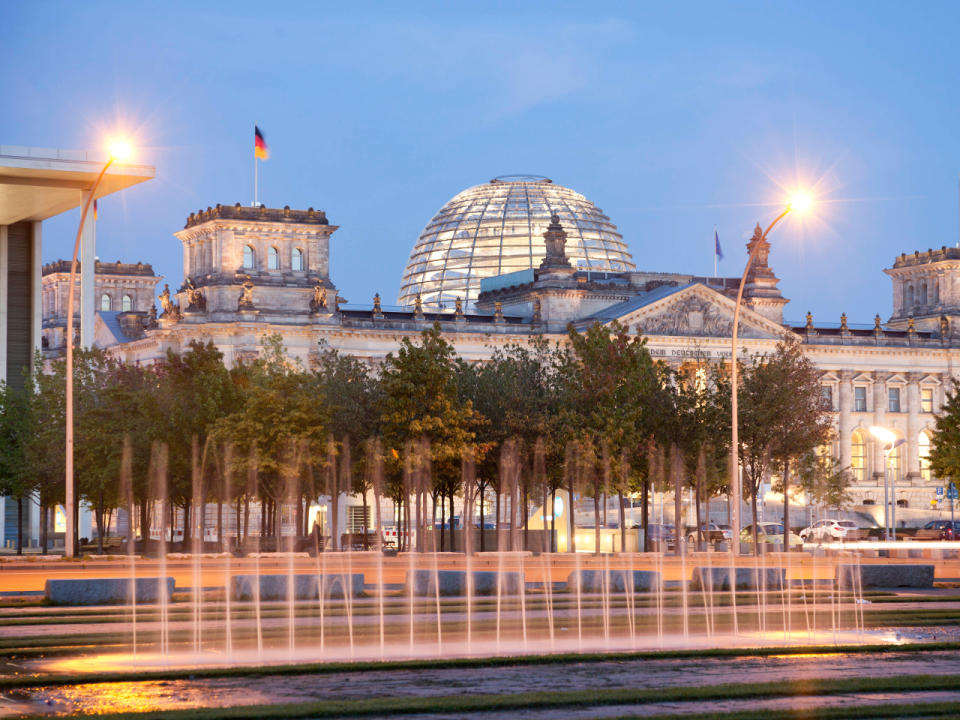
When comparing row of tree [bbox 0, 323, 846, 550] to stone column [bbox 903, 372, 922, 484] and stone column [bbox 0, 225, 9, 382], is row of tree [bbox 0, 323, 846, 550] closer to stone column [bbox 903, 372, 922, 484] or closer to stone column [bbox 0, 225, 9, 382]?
stone column [bbox 0, 225, 9, 382]

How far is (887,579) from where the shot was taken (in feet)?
132

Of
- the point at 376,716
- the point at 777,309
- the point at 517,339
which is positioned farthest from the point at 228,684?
the point at 777,309

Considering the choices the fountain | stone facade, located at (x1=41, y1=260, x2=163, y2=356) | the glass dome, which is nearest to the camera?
the fountain

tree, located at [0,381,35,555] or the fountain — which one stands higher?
tree, located at [0,381,35,555]

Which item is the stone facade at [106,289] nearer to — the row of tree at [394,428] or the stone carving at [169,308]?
the stone carving at [169,308]

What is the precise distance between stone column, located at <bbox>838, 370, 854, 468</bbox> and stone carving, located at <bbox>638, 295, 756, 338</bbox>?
423 inches

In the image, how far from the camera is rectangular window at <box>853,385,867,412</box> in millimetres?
123250

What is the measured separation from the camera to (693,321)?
113562 millimetres

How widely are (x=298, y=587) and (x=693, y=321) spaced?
82.2 metres

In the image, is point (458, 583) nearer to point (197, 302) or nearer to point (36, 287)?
point (36, 287)

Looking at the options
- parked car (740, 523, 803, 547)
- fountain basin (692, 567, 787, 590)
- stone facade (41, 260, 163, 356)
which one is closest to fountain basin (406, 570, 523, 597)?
fountain basin (692, 567, 787, 590)

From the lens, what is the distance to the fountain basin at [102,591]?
1268 inches

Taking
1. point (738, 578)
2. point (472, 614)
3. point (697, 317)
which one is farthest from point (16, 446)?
point (697, 317)

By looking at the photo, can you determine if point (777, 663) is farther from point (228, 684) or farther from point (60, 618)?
point (60, 618)
